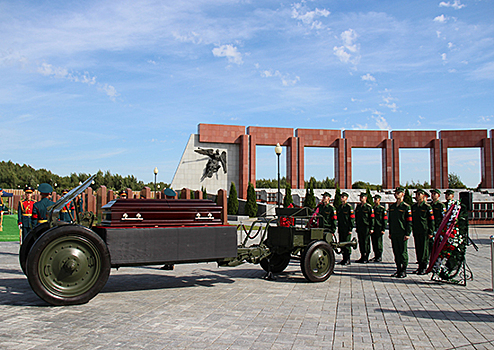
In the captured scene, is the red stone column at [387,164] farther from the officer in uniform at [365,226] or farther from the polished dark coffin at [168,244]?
the polished dark coffin at [168,244]

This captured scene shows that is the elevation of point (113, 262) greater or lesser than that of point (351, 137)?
lesser

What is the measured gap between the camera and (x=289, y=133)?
40688 mm

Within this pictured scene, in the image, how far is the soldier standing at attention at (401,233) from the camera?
8.45 m

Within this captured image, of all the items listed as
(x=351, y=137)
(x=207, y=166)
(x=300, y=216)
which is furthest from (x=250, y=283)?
(x=351, y=137)

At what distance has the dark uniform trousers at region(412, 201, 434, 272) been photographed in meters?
8.55

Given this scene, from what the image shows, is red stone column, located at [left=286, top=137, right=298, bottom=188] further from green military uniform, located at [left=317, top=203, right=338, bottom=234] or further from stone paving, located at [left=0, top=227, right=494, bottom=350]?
stone paving, located at [left=0, top=227, right=494, bottom=350]

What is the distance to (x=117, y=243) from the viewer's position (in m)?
5.75

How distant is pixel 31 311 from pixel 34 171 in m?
81.0

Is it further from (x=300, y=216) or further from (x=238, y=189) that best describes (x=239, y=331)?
(x=238, y=189)

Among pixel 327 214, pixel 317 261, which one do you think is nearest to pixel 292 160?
pixel 327 214

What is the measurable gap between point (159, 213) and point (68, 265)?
4.78 ft

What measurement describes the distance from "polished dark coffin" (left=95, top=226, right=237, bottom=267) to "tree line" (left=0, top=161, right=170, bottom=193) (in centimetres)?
5702

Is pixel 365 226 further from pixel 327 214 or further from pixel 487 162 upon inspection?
pixel 487 162

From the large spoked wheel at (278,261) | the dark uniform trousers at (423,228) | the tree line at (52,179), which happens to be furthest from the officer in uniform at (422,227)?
the tree line at (52,179)
